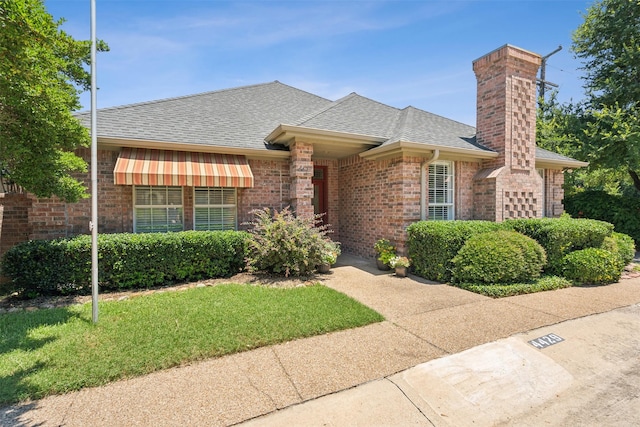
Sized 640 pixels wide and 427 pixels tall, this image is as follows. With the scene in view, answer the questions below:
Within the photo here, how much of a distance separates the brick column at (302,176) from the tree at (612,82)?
14.7 m

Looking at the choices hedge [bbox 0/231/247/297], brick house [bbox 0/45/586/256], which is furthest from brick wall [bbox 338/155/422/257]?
hedge [bbox 0/231/247/297]

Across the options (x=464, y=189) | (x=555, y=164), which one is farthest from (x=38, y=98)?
(x=555, y=164)

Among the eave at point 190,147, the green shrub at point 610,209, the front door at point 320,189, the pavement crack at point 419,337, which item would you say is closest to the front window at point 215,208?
the eave at point 190,147

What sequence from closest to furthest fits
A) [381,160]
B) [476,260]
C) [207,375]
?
[207,375] → [476,260] → [381,160]

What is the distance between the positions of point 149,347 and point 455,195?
33.4 feet

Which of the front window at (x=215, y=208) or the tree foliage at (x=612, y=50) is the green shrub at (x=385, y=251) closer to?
the front window at (x=215, y=208)

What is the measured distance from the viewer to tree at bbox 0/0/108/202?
4.21m

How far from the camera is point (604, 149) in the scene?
47.8 ft

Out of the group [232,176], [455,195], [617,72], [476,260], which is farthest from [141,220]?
[617,72]

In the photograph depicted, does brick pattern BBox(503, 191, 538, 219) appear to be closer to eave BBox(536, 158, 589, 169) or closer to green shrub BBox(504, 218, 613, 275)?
green shrub BBox(504, 218, 613, 275)

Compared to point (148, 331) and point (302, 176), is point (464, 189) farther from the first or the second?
point (148, 331)

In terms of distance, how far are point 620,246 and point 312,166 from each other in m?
10.8

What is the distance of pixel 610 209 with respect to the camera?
15234mm

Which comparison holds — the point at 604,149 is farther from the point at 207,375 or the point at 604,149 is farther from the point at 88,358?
the point at 88,358
